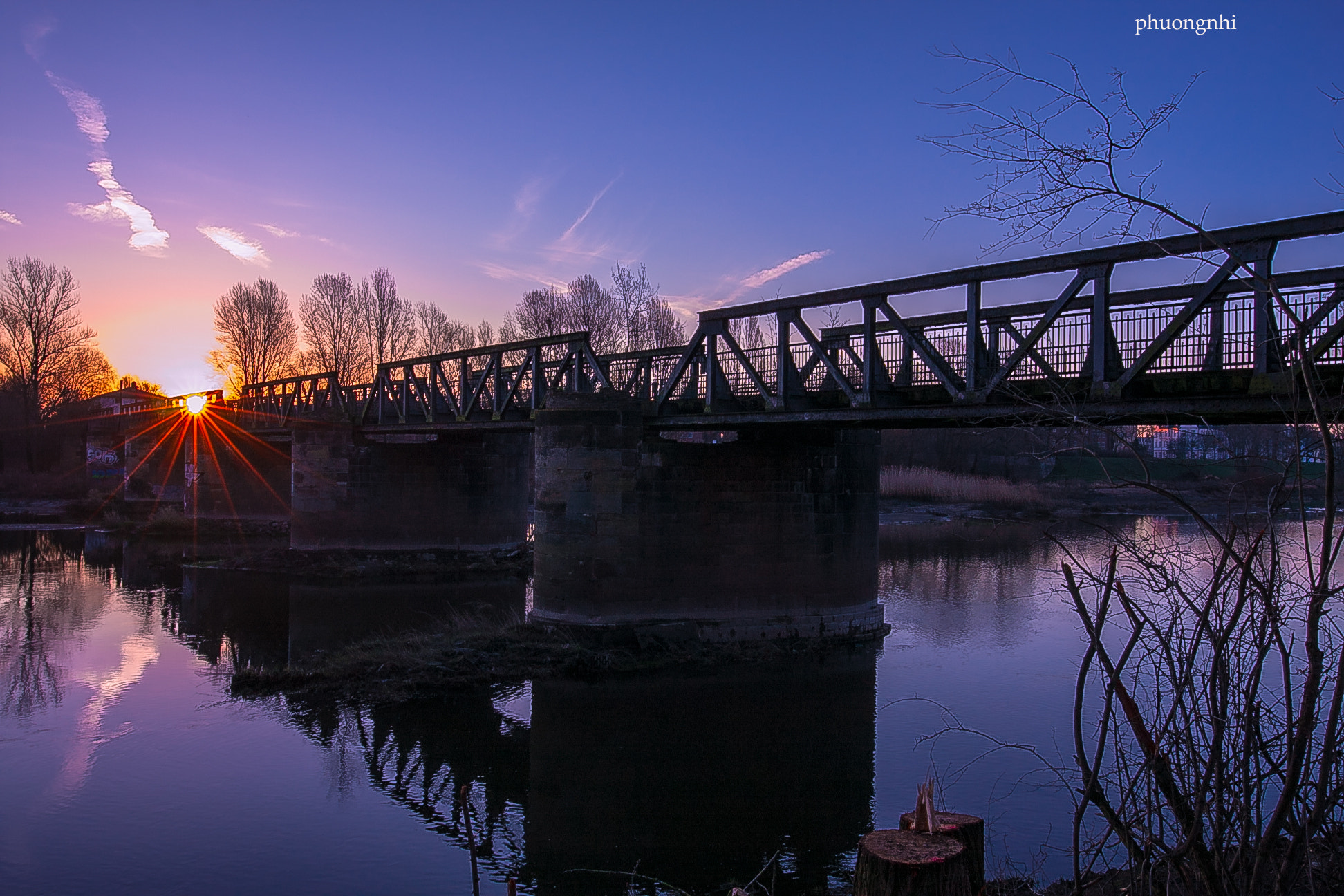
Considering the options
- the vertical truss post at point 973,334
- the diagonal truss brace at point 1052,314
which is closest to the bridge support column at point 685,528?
the vertical truss post at point 973,334

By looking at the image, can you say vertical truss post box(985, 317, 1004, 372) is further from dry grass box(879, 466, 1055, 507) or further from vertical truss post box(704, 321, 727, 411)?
dry grass box(879, 466, 1055, 507)

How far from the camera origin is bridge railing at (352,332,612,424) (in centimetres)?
2186

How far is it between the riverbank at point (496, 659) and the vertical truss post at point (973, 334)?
8.09 metres

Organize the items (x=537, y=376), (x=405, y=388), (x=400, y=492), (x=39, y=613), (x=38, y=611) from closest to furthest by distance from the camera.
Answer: (x=537, y=376) < (x=39, y=613) < (x=38, y=611) < (x=405, y=388) < (x=400, y=492)

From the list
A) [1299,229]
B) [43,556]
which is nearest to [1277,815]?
[1299,229]

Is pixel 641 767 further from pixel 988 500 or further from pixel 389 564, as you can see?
pixel 988 500

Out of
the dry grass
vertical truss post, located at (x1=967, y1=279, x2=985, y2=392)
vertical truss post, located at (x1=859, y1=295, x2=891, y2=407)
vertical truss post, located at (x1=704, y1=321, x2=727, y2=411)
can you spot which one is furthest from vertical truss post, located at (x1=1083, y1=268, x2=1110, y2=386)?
the dry grass

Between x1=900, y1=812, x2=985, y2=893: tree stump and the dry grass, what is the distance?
161ft

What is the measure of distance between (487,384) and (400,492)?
614 cm

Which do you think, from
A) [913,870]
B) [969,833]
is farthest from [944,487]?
[913,870]

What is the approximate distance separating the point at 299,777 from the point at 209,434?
1591 inches

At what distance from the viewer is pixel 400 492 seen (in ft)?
115

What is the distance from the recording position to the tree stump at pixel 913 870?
4.80m

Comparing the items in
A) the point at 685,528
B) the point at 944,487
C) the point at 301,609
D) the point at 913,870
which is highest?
the point at 685,528
